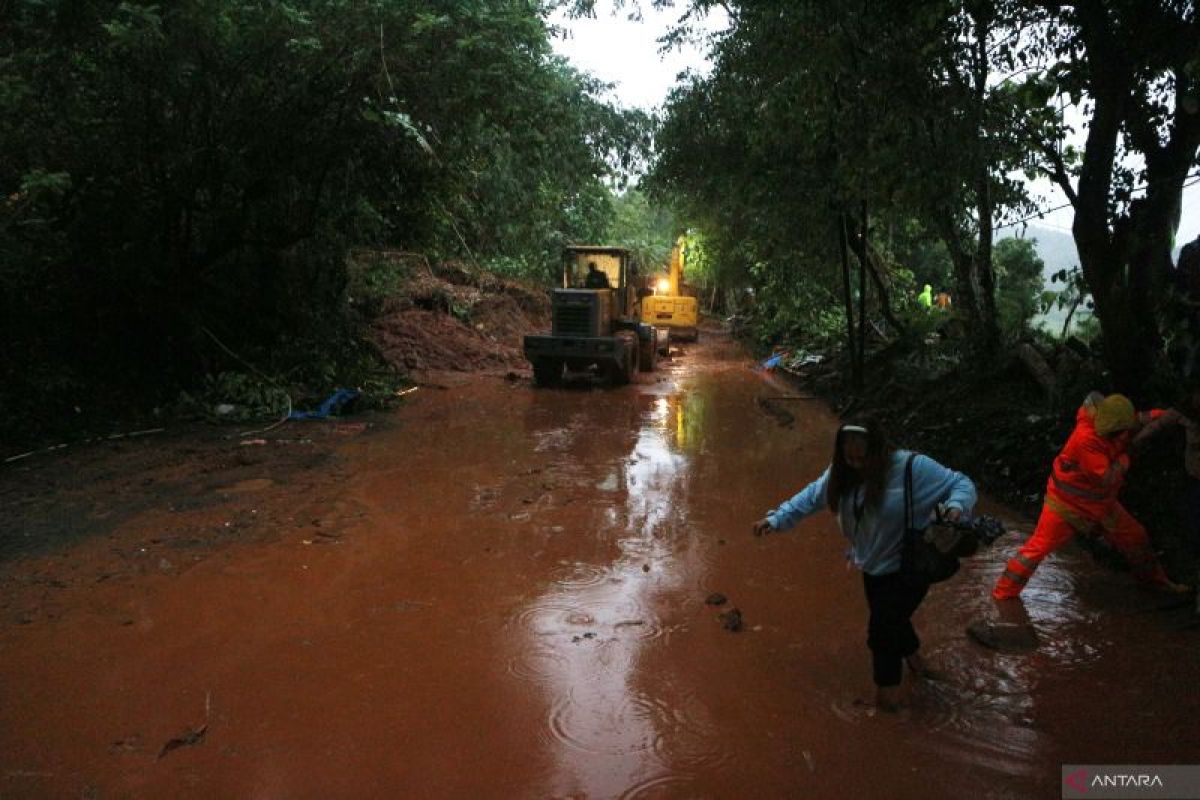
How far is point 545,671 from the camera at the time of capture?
4.18m

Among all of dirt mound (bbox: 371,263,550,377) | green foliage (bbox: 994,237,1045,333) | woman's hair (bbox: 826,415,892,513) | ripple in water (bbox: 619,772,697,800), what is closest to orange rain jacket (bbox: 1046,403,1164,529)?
woman's hair (bbox: 826,415,892,513)

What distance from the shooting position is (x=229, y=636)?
4.53 m

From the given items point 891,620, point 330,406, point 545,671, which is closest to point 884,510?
point 891,620

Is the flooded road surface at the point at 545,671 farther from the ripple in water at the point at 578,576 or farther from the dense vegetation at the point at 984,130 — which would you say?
the dense vegetation at the point at 984,130

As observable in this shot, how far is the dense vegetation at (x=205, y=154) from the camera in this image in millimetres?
9539

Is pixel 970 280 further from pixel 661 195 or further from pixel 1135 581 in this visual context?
pixel 661 195

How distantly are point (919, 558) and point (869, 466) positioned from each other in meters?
0.46

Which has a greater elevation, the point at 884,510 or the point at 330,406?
the point at 884,510

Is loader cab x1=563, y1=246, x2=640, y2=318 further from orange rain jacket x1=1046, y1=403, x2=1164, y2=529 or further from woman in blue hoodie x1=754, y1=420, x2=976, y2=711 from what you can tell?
woman in blue hoodie x1=754, y1=420, x2=976, y2=711

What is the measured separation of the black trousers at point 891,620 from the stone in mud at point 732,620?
117 cm

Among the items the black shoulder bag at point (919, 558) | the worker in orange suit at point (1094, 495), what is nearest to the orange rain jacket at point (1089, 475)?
the worker in orange suit at point (1094, 495)

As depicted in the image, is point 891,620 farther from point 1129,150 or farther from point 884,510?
point 1129,150

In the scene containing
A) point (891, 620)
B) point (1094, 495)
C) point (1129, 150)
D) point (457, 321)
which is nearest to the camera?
point (891, 620)

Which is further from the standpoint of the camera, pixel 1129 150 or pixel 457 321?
pixel 457 321
